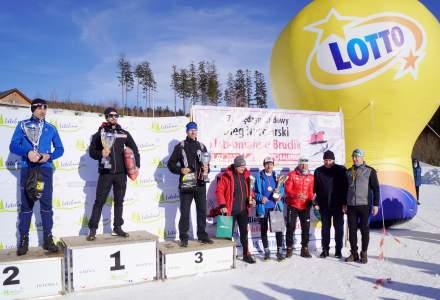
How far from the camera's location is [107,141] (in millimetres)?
4906

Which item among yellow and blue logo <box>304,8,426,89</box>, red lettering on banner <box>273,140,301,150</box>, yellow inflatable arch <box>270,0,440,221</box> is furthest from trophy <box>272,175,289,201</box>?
yellow and blue logo <box>304,8,426,89</box>

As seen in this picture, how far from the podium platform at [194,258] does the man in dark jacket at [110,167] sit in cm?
67

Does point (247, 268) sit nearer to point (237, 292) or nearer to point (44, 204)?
point (237, 292)

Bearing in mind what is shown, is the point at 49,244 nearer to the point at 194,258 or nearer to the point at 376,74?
the point at 194,258

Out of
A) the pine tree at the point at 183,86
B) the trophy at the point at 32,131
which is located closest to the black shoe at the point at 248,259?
the trophy at the point at 32,131

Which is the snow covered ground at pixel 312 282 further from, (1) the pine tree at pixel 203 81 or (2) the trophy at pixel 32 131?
(1) the pine tree at pixel 203 81

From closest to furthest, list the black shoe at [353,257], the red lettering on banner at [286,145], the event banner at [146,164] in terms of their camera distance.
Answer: the event banner at [146,164], the black shoe at [353,257], the red lettering on banner at [286,145]

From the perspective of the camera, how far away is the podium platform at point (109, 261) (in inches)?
175

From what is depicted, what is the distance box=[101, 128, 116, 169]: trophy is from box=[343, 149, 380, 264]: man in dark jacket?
12.2 feet

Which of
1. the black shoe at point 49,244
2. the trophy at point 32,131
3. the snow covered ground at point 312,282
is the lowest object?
the snow covered ground at point 312,282

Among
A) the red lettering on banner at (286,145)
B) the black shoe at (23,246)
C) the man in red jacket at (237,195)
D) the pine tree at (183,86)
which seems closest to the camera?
the black shoe at (23,246)

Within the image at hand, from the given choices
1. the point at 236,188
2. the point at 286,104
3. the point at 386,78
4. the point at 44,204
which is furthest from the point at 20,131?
the point at 386,78

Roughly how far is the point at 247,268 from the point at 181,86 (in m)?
42.3

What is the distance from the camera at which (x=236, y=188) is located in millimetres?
5652
